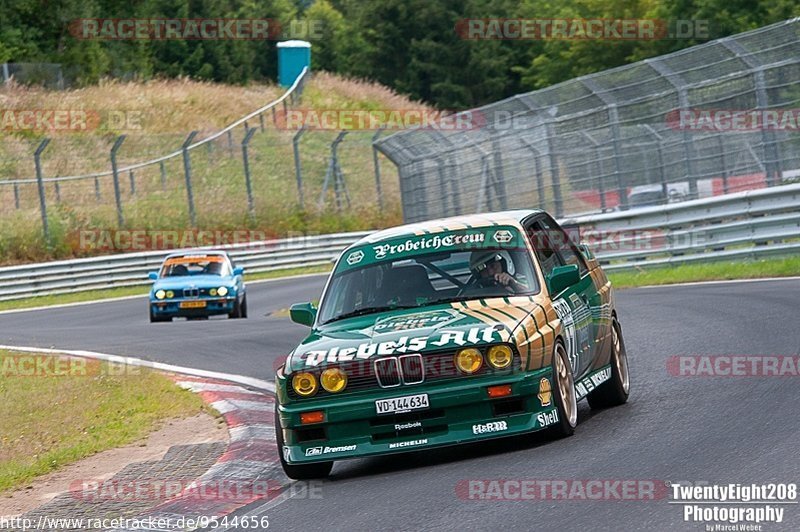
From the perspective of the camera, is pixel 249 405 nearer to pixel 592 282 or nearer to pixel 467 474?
pixel 592 282

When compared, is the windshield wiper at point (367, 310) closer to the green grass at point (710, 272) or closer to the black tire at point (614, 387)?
the black tire at point (614, 387)

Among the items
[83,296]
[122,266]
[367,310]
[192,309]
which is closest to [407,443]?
[367,310]

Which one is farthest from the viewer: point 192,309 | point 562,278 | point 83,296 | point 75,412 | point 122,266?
point 122,266

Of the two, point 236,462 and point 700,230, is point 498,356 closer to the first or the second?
point 236,462

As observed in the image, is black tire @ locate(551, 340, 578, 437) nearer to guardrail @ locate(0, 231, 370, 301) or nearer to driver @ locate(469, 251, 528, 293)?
driver @ locate(469, 251, 528, 293)

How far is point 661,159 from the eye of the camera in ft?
Answer: 76.1

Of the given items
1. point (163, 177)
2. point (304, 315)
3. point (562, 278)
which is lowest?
point (304, 315)

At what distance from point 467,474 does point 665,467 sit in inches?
43.9

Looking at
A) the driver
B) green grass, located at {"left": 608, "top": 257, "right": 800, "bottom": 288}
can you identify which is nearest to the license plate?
the driver

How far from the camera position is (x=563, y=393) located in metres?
8.21

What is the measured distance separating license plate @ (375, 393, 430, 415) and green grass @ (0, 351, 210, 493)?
2.75 metres

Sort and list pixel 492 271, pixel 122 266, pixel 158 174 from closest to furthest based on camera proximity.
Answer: pixel 492 271, pixel 122 266, pixel 158 174

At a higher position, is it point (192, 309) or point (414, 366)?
point (414, 366)

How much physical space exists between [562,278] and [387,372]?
1512 mm
